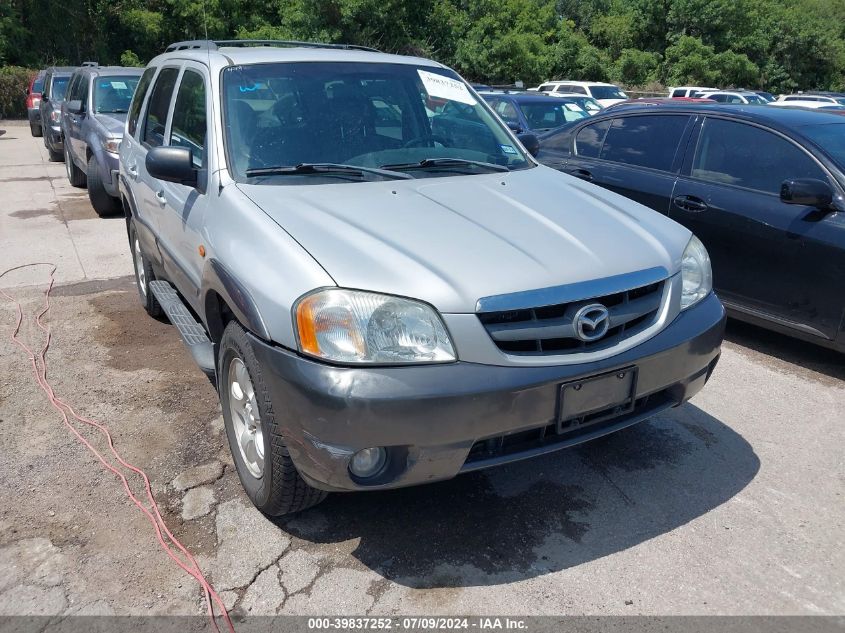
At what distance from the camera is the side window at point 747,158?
192 inches

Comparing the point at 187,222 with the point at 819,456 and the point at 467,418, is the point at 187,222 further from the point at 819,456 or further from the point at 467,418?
the point at 819,456

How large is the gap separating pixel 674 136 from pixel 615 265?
10.6 feet

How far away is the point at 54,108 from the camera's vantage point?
47.4 feet

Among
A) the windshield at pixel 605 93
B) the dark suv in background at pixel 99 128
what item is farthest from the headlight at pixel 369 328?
the windshield at pixel 605 93

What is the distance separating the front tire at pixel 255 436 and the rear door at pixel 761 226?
3409 mm

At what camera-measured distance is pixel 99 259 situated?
7.39m

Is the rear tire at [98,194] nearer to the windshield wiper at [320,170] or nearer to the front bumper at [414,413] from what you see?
the windshield wiper at [320,170]

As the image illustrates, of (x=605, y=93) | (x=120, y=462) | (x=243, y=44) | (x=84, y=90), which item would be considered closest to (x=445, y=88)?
(x=243, y=44)

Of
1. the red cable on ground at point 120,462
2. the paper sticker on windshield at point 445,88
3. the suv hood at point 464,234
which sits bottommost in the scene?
Result: the red cable on ground at point 120,462

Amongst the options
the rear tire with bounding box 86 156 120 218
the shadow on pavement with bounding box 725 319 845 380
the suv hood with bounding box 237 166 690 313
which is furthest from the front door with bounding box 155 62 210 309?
the rear tire with bounding box 86 156 120 218

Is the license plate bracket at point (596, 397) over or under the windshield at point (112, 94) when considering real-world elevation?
under

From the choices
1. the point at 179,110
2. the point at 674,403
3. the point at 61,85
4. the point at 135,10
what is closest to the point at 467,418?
the point at 674,403

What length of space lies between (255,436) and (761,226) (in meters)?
3.59

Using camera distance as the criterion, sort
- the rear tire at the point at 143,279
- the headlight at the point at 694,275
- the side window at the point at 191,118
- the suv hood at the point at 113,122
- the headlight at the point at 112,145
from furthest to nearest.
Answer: the suv hood at the point at 113,122 < the headlight at the point at 112,145 < the rear tire at the point at 143,279 < the side window at the point at 191,118 < the headlight at the point at 694,275
